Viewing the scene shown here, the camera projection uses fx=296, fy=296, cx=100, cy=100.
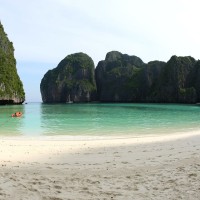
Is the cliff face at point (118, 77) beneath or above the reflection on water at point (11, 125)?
above

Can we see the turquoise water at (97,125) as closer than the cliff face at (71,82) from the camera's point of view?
Yes

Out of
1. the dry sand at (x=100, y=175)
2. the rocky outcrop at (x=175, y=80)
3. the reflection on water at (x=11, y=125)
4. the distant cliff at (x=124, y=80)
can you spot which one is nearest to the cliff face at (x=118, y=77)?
the distant cliff at (x=124, y=80)

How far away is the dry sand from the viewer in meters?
5.24

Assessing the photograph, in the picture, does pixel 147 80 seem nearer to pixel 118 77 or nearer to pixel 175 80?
pixel 118 77

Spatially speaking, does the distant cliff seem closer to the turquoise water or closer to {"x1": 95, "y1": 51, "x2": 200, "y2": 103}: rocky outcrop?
{"x1": 95, "y1": 51, "x2": 200, "y2": 103}: rocky outcrop

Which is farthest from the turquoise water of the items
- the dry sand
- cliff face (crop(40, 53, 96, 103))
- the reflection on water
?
cliff face (crop(40, 53, 96, 103))

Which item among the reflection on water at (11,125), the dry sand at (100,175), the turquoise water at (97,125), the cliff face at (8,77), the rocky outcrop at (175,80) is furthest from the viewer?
the rocky outcrop at (175,80)

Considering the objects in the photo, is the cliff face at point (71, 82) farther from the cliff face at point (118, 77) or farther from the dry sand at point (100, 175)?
the dry sand at point (100, 175)

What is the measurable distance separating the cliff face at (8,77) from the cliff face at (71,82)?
72805 millimetres

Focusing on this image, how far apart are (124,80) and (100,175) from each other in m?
169

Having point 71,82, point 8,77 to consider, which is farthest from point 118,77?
point 8,77

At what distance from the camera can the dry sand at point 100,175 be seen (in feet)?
17.2

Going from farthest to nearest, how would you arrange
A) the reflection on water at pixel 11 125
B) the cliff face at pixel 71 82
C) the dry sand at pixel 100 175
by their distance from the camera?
the cliff face at pixel 71 82
the reflection on water at pixel 11 125
the dry sand at pixel 100 175

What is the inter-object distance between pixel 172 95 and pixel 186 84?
983cm
